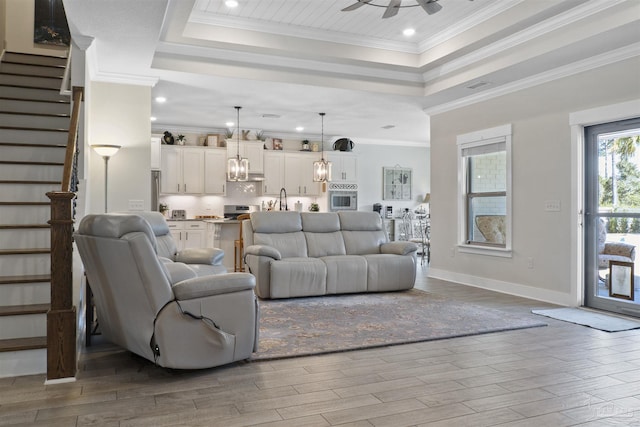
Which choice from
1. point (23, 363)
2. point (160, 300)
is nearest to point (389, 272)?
point (160, 300)

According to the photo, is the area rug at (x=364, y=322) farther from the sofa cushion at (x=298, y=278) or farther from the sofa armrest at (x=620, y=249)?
the sofa armrest at (x=620, y=249)

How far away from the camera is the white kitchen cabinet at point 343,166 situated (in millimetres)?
10648

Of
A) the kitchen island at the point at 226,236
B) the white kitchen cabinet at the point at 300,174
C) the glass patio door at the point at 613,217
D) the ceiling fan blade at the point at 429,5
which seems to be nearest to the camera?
the ceiling fan blade at the point at 429,5

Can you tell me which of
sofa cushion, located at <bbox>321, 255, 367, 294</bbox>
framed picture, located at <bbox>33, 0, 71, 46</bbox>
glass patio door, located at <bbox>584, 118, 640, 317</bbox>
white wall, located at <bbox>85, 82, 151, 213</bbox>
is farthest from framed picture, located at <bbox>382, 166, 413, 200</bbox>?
framed picture, located at <bbox>33, 0, 71, 46</bbox>

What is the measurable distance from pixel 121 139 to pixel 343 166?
224 inches

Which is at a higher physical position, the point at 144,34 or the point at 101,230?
the point at 144,34

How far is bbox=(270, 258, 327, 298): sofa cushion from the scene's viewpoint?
5477 mm

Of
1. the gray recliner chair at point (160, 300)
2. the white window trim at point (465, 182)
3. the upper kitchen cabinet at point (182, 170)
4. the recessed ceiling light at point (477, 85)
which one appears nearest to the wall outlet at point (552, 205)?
the white window trim at point (465, 182)

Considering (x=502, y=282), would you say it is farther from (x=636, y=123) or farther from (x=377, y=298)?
(x=636, y=123)

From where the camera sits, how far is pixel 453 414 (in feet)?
7.92

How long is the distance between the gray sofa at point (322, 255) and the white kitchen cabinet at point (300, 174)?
3.69 m

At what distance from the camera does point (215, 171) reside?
374 inches

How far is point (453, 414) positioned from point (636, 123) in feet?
12.4

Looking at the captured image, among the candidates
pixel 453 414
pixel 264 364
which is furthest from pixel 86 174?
pixel 453 414
